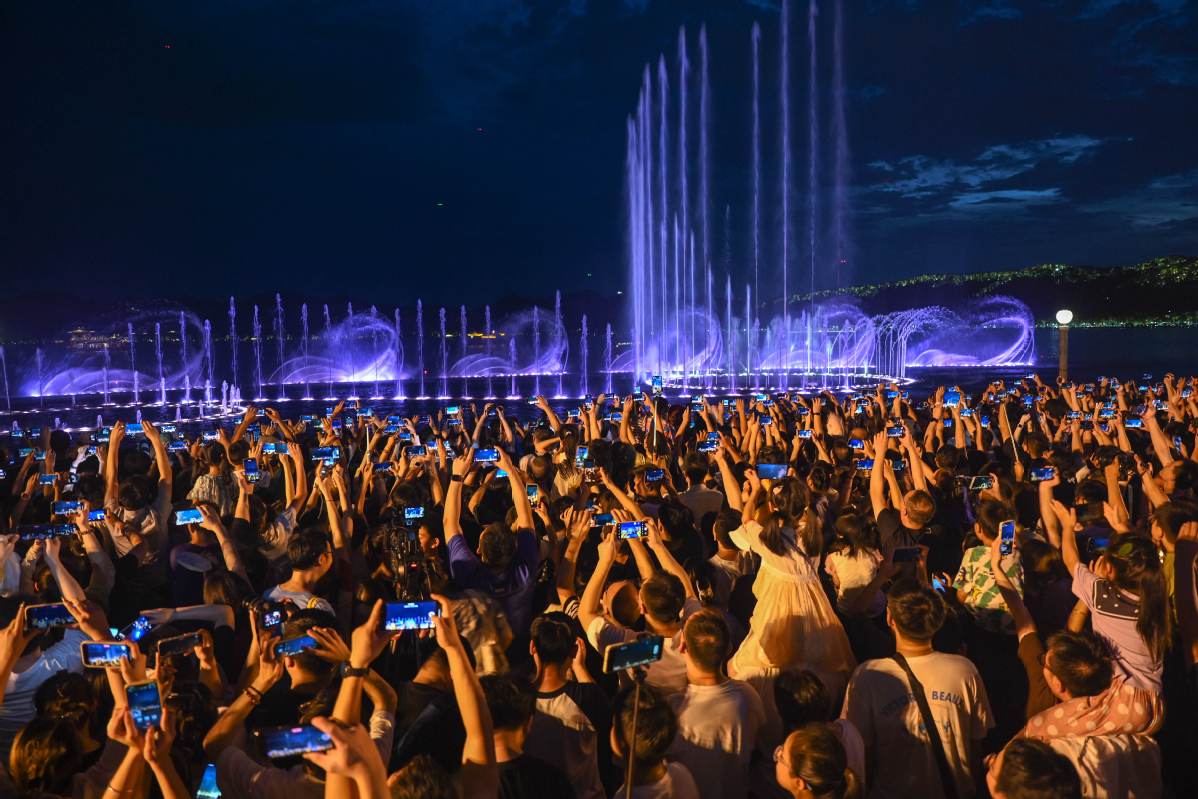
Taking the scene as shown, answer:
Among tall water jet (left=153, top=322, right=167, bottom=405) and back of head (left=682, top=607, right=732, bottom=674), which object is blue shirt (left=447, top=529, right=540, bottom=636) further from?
tall water jet (left=153, top=322, right=167, bottom=405)

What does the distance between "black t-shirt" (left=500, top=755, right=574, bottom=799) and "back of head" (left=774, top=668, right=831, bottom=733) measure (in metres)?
1.18

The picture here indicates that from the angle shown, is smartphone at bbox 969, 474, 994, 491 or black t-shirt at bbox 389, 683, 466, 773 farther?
smartphone at bbox 969, 474, 994, 491

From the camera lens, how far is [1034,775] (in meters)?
2.57

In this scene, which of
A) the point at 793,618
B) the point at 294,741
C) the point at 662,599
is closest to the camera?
the point at 294,741

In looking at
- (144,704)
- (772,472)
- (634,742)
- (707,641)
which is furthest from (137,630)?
(772,472)

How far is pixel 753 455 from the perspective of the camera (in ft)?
33.1

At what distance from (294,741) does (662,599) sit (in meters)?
2.39

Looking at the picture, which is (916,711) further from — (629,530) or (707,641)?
(629,530)

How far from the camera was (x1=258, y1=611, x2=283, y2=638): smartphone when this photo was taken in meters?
3.25

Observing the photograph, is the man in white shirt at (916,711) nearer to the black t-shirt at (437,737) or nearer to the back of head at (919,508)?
the black t-shirt at (437,737)

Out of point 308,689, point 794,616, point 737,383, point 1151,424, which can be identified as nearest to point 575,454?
point 794,616

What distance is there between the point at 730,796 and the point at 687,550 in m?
3.05

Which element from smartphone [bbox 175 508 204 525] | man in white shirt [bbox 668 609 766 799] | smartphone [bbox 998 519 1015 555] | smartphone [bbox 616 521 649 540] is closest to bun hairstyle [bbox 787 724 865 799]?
man in white shirt [bbox 668 609 766 799]

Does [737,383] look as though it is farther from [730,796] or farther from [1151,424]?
[730,796]
